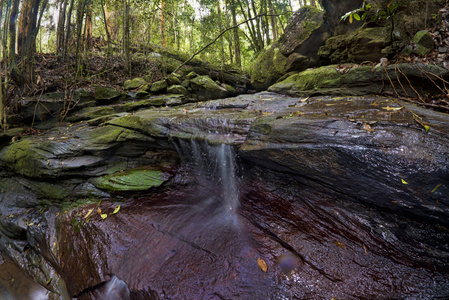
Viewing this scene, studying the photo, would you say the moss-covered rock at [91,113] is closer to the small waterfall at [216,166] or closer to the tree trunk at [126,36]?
the tree trunk at [126,36]

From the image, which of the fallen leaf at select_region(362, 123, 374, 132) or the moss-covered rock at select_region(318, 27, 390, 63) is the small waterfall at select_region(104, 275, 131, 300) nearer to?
the fallen leaf at select_region(362, 123, 374, 132)

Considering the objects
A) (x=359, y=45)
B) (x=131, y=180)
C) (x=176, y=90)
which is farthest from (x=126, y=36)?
(x=359, y=45)

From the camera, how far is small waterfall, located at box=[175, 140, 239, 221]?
4007mm

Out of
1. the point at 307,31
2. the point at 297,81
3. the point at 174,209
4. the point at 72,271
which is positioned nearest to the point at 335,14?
the point at 307,31

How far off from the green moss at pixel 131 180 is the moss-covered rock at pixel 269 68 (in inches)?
280

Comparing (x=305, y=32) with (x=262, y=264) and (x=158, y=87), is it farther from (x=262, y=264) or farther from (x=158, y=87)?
(x=262, y=264)

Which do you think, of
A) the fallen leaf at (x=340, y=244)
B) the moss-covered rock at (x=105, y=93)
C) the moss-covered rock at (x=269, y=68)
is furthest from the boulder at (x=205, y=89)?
the fallen leaf at (x=340, y=244)

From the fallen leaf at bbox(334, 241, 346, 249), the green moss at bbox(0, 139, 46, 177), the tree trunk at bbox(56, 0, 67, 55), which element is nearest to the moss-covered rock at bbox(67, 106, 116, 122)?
the green moss at bbox(0, 139, 46, 177)

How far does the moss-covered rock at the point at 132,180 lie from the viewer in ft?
13.8

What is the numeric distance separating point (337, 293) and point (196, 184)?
120 inches

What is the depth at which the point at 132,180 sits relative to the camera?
169 inches

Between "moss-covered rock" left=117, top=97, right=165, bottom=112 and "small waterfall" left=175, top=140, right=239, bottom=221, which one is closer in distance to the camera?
"small waterfall" left=175, top=140, right=239, bottom=221

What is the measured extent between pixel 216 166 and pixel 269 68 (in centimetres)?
704

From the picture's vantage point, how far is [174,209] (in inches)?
157
